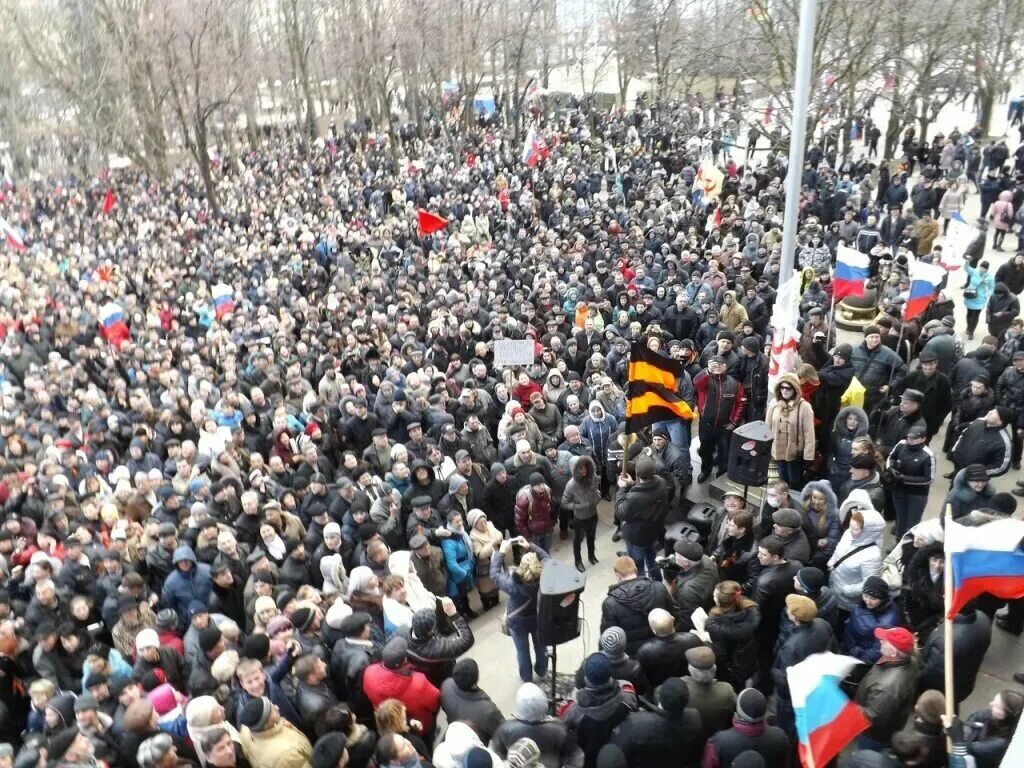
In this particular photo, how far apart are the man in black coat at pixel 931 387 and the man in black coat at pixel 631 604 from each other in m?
4.19

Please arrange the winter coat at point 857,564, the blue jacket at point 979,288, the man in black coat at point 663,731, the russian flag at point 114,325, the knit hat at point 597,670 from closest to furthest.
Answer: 1. the man in black coat at point 663,731
2. the knit hat at point 597,670
3. the winter coat at point 857,564
4. the blue jacket at point 979,288
5. the russian flag at point 114,325

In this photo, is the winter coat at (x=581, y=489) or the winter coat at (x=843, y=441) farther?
the winter coat at (x=581, y=489)

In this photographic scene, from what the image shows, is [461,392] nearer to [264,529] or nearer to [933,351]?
[264,529]

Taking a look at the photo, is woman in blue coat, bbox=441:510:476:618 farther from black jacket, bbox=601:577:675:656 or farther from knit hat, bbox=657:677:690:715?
knit hat, bbox=657:677:690:715

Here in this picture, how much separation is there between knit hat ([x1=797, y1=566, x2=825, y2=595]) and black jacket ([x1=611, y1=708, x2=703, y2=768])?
1372mm

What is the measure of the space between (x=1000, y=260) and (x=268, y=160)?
27.5m

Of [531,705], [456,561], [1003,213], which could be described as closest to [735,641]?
[531,705]

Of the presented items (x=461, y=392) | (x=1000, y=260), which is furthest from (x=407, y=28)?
(x=461, y=392)

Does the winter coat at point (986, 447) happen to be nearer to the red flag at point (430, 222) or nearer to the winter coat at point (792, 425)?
the winter coat at point (792, 425)

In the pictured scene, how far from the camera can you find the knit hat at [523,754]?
13.5 ft

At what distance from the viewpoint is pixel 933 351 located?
8820mm

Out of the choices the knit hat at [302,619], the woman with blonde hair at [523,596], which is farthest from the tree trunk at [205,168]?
the knit hat at [302,619]

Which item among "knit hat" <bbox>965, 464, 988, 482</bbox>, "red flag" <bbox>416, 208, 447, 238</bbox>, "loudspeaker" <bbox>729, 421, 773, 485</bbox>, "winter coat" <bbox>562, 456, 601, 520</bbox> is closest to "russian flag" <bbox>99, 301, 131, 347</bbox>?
"red flag" <bbox>416, 208, 447, 238</bbox>

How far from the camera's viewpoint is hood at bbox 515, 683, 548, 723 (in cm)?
438
